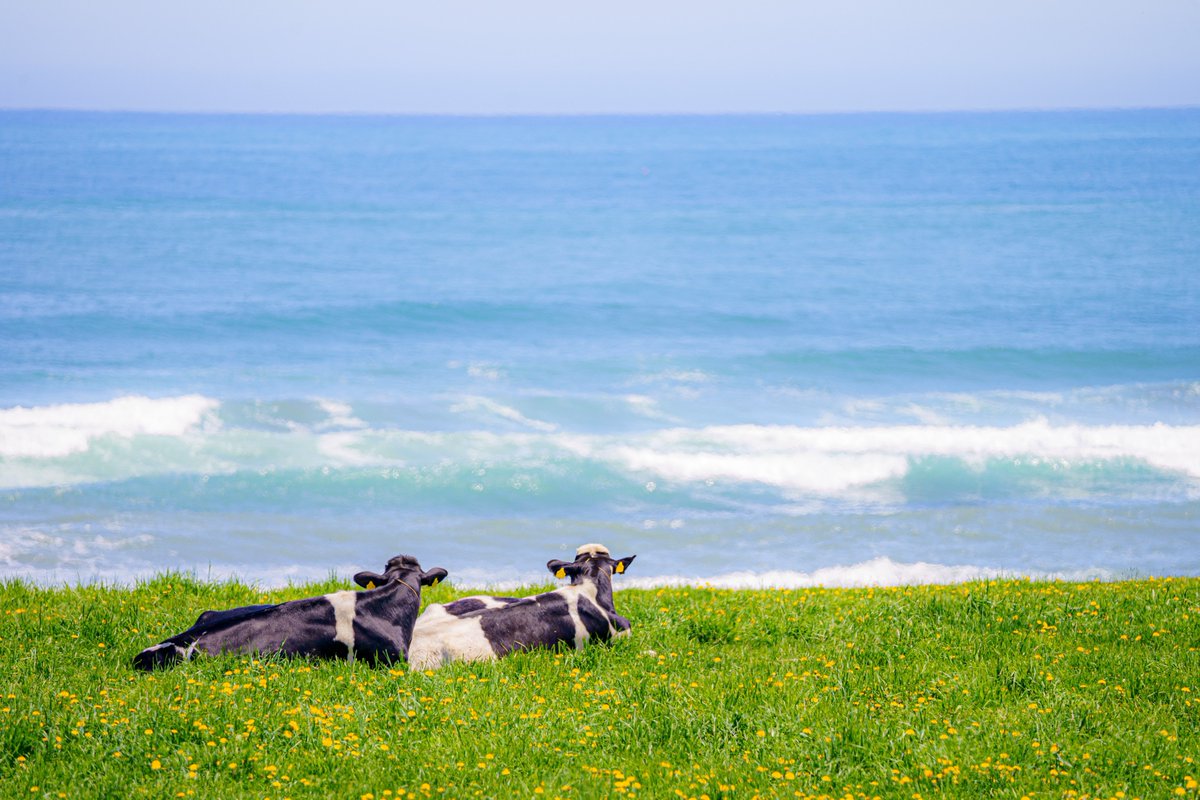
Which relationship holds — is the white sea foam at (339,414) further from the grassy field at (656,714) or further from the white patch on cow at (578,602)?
the white patch on cow at (578,602)

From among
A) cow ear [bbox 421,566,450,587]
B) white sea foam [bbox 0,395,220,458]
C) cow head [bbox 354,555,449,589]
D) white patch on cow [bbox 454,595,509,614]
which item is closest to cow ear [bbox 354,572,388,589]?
cow head [bbox 354,555,449,589]

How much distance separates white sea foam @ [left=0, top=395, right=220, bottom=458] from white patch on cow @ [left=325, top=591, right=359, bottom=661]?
713 inches

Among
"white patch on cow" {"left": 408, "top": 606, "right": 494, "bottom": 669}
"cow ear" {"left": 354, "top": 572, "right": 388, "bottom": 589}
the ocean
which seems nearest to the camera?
"white patch on cow" {"left": 408, "top": 606, "right": 494, "bottom": 669}

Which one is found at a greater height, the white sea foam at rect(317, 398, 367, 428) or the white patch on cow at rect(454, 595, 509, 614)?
the white sea foam at rect(317, 398, 367, 428)

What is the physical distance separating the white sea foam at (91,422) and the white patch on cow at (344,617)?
59.4 ft

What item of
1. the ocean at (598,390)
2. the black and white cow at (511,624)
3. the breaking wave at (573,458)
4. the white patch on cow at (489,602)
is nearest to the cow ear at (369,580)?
the black and white cow at (511,624)

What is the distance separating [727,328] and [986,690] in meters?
34.8

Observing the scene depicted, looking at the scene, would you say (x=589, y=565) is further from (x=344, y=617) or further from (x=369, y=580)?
(x=344, y=617)

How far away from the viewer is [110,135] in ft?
586

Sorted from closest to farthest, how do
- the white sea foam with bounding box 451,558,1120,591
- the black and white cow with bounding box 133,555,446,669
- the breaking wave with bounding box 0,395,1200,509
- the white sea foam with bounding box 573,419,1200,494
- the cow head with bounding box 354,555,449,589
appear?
the black and white cow with bounding box 133,555,446,669 < the cow head with bounding box 354,555,449,589 < the white sea foam with bounding box 451,558,1120,591 < the breaking wave with bounding box 0,395,1200,509 < the white sea foam with bounding box 573,419,1200,494

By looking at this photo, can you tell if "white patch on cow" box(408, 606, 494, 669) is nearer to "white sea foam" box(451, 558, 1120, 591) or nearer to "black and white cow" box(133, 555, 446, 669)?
"black and white cow" box(133, 555, 446, 669)

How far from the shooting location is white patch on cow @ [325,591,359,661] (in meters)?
8.29

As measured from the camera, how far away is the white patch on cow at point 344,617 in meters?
8.29

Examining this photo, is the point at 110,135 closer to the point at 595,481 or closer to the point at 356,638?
the point at 595,481
